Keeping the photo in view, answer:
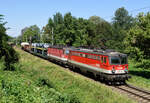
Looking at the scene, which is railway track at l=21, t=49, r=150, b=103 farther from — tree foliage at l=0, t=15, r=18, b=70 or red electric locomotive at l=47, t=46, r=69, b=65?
red electric locomotive at l=47, t=46, r=69, b=65

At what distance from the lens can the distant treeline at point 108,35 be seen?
2288 centimetres

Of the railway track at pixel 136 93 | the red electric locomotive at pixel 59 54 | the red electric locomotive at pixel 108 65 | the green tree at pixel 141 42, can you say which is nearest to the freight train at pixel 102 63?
the red electric locomotive at pixel 108 65

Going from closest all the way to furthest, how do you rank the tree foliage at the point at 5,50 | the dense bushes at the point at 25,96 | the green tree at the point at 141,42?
the dense bushes at the point at 25,96, the tree foliage at the point at 5,50, the green tree at the point at 141,42

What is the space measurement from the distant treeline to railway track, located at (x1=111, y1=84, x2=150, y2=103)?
18.5 ft

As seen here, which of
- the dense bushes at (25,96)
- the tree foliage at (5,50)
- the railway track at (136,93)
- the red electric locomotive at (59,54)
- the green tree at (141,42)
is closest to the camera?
the dense bushes at (25,96)

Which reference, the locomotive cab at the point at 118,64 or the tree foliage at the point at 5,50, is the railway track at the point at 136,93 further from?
the tree foliage at the point at 5,50

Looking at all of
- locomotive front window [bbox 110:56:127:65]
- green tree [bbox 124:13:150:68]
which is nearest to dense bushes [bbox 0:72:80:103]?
locomotive front window [bbox 110:56:127:65]

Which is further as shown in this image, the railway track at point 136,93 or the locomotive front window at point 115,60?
the locomotive front window at point 115,60

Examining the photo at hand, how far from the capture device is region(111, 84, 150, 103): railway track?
14.3m

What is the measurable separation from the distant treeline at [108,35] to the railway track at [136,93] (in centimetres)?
564

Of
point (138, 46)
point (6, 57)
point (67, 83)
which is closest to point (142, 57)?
point (138, 46)

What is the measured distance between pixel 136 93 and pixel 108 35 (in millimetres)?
55720

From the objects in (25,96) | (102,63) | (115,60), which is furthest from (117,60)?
(25,96)

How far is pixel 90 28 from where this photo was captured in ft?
207
